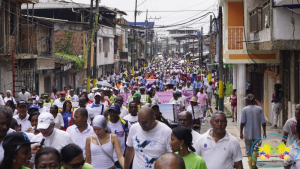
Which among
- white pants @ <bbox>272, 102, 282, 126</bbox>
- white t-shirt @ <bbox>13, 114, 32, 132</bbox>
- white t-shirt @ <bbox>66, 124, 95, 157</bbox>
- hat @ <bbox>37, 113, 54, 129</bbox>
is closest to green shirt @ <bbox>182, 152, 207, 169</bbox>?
hat @ <bbox>37, 113, 54, 129</bbox>

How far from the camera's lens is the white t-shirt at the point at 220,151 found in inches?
259

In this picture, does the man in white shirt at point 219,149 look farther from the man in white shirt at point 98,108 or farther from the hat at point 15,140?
the man in white shirt at point 98,108

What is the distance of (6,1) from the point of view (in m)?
23.4

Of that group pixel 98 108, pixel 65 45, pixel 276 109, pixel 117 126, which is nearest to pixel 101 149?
pixel 117 126

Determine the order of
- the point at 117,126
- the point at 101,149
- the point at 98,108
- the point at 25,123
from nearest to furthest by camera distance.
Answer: the point at 101,149 → the point at 117,126 → the point at 25,123 → the point at 98,108

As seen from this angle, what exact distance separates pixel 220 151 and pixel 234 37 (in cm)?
1343

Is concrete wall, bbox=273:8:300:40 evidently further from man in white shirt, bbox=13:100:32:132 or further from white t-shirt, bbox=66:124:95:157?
white t-shirt, bbox=66:124:95:157

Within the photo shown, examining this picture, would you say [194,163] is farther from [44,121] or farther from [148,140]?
[44,121]

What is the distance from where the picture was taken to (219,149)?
6.61m

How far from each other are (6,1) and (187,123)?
58.0ft

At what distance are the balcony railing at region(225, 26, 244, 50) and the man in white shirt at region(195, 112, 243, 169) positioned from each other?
13032mm

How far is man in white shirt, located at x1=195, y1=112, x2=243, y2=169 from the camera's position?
21.6ft

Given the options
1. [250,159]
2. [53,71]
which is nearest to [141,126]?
[250,159]

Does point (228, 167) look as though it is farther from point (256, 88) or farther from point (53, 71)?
point (53, 71)
